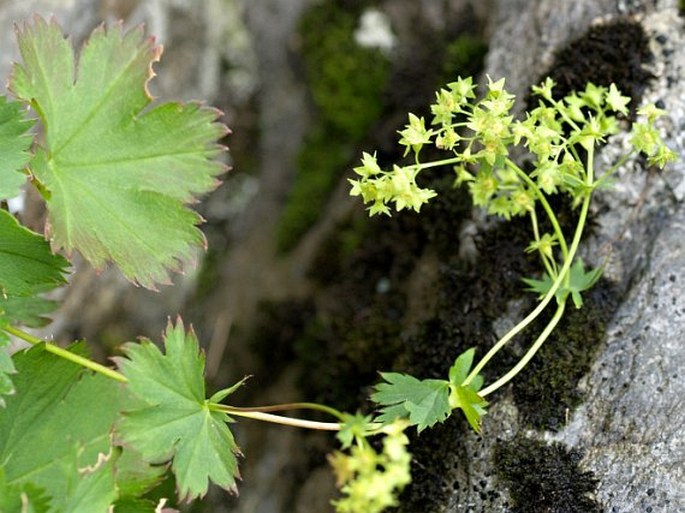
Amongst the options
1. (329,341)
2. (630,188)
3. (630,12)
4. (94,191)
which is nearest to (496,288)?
(630,188)

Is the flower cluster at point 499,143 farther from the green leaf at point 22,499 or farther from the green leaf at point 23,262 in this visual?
the green leaf at point 22,499

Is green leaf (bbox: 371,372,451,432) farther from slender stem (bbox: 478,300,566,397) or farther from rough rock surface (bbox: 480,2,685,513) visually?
rough rock surface (bbox: 480,2,685,513)

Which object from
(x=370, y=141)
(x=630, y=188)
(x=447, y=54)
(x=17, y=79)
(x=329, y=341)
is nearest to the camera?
(x=17, y=79)

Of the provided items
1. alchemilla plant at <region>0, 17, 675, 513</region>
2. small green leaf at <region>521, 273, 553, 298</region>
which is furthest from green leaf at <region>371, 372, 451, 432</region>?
small green leaf at <region>521, 273, 553, 298</region>

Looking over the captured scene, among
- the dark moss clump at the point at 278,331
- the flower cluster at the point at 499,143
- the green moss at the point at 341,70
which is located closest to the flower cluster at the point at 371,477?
the flower cluster at the point at 499,143

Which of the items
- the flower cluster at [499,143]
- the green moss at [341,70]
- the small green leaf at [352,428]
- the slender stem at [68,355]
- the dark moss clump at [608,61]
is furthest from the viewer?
the green moss at [341,70]

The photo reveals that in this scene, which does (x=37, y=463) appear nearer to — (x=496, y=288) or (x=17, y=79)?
(x=17, y=79)
